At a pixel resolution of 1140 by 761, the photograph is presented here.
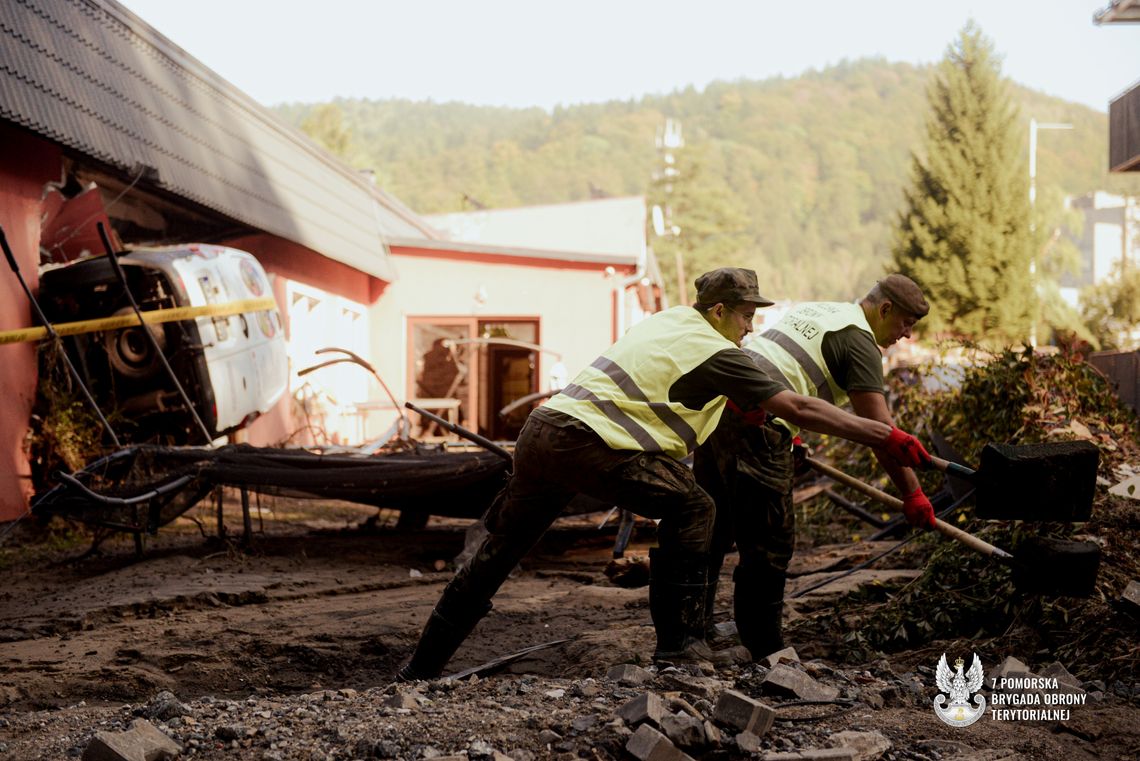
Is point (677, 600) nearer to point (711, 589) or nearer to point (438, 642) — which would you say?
point (711, 589)

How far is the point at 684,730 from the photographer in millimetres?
3338

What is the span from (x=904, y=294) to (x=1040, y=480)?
3.23ft

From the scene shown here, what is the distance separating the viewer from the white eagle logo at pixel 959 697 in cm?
386

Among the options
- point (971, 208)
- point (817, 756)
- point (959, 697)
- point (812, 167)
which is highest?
point (812, 167)

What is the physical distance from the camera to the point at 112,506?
275 inches

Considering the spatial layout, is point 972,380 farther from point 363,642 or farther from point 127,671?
point 127,671

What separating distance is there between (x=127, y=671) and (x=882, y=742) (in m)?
→ 3.21

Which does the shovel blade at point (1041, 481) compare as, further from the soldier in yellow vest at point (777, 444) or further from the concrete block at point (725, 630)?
the concrete block at point (725, 630)

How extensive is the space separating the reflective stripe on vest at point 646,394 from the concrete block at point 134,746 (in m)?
1.81

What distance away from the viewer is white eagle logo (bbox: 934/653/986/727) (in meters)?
3.86

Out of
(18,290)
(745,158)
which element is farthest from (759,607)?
(745,158)

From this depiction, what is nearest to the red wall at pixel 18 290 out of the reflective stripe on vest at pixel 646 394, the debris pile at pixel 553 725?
the debris pile at pixel 553 725

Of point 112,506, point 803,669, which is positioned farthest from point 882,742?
point 112,506

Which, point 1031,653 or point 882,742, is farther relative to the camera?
point 1031,653
